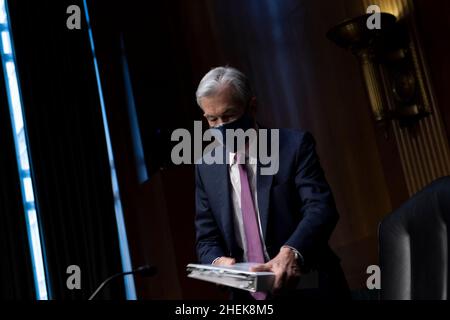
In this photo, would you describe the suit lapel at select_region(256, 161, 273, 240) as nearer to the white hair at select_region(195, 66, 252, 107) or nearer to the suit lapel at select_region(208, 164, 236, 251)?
the suit lapel at select_region(208, 164, 236, 251)

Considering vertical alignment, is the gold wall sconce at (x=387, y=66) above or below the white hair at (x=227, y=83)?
above

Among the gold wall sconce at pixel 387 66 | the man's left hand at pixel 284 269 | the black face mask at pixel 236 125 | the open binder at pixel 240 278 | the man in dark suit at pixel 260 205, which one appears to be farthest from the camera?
the gold wall sconce at pixel 387 66

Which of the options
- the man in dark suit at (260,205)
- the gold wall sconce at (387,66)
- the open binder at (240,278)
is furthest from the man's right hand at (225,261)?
the gold wall sconce at (387,66)

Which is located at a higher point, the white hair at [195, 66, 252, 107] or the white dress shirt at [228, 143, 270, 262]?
the white hair at [195, 66, 252, 107]

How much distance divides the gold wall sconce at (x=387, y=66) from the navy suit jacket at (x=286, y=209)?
173 centimetres

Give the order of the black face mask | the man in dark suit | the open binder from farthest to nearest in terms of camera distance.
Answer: the black face mask, the man in dark suit, the open binder

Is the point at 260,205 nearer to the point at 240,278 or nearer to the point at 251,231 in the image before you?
the point at 251,231

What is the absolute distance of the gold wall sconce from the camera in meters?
3.52

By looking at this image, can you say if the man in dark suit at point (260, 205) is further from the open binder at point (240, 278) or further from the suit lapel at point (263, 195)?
the open binder at point (240, 278)

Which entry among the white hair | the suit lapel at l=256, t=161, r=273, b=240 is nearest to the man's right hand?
the suit lapel at l=256, t=161, r=273, b=240

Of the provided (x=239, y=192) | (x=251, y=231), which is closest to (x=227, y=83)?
(x=239, y=192)

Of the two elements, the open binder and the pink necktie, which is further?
the pink necktie

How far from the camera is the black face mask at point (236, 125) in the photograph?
1902 millimetres

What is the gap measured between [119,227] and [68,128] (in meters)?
0.91
